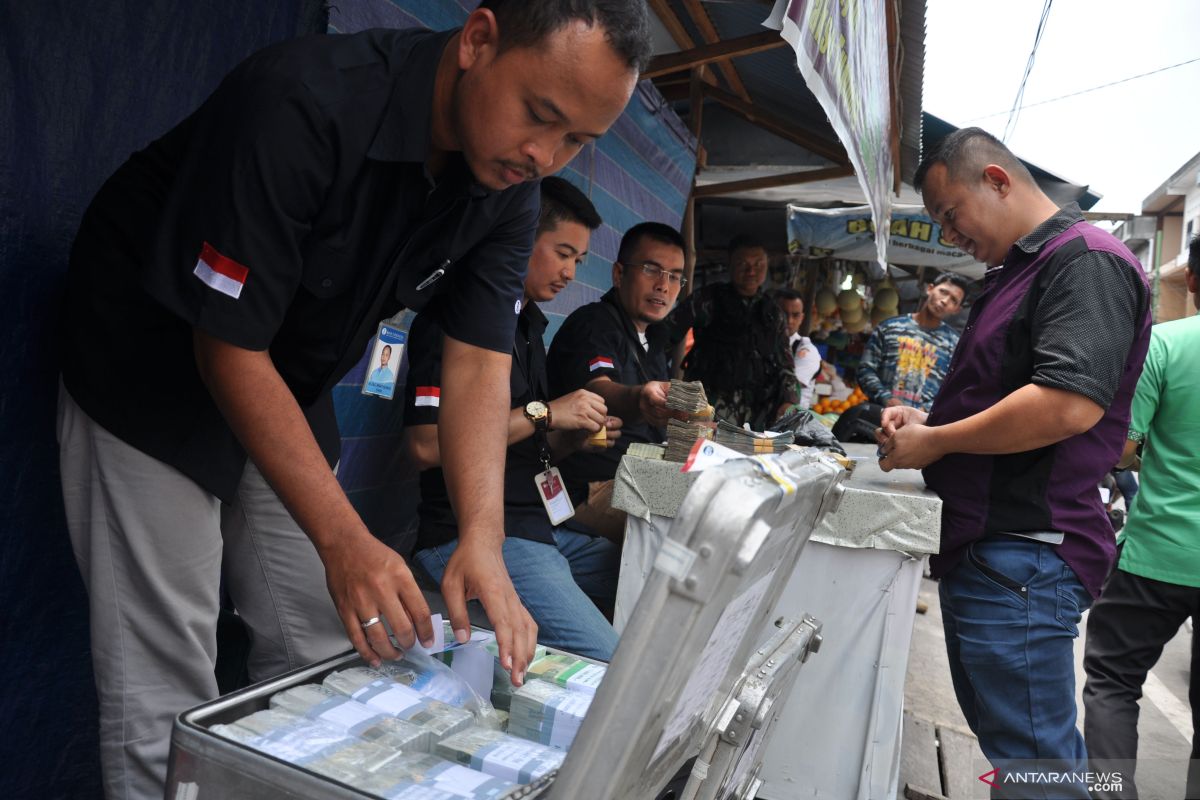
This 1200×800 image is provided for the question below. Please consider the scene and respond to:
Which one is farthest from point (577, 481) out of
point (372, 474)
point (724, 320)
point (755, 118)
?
point (755, 118)

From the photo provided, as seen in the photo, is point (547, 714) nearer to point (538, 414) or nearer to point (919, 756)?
point (538, 414)

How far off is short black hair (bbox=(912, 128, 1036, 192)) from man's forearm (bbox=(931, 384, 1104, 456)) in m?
0.62

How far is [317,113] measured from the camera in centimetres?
113

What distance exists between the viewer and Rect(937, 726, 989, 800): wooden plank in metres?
2.95

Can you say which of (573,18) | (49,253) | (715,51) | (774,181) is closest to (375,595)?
(573,18)

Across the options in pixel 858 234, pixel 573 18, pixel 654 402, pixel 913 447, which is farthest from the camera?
pixel 858 234

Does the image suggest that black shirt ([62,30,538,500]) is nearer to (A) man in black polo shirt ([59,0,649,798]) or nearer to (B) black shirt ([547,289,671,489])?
(A) man in black polo shirt ([59,0,649,798])

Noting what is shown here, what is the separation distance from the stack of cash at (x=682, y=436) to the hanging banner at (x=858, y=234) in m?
4.34

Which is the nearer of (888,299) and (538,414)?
(538,414)

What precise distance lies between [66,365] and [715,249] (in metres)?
7.45

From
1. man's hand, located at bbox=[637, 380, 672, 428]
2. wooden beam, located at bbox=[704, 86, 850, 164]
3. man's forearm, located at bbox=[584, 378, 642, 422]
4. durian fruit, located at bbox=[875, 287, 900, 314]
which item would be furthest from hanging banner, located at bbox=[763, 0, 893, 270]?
durian fruit, located at bbox=[875, 287, 900, 314]

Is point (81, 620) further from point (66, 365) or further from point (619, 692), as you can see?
point (619, 692)

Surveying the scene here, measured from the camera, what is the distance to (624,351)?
3.17 meters

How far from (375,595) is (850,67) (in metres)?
2.26
